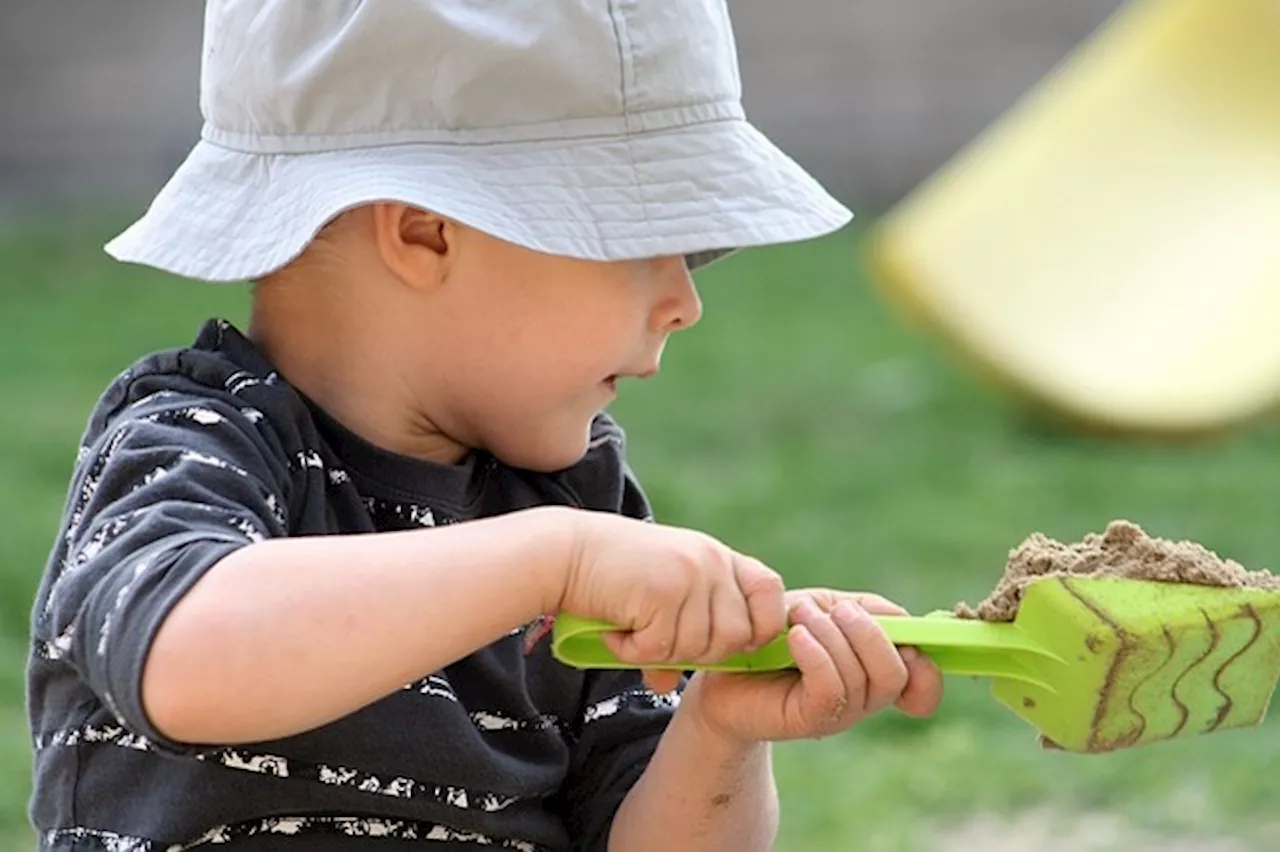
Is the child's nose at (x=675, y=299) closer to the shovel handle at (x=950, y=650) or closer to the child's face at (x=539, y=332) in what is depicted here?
the child's face at (x=539, y=332)

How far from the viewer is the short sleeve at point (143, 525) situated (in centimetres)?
128

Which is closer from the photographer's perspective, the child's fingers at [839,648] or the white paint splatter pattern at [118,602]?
the white paint splatter pattern at [118,602]

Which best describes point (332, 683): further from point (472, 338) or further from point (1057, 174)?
point (1057, 174)

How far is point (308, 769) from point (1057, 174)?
3762mm

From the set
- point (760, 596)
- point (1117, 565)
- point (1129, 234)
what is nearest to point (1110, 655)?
point (1117, 565)

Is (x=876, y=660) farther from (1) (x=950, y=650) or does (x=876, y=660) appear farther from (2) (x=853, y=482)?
(2) (x=853, y=482)

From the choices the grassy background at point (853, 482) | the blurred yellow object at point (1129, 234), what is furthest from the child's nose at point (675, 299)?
the blurred yellow object at point (1129, 234)

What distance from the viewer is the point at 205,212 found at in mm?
1531

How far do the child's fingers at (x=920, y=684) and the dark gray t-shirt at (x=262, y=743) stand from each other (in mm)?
308

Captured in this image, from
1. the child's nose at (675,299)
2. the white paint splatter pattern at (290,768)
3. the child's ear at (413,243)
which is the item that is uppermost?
the child's ear at (413,243)

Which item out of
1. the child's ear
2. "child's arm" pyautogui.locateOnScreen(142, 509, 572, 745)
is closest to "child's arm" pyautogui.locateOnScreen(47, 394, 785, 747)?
"child's arm" pyautogui.locateOnScreen(142, 509, 572, 745)

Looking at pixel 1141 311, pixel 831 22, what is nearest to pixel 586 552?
pixel 1141 311

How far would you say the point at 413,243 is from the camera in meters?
1.53

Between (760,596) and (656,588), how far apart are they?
2.9 inches
